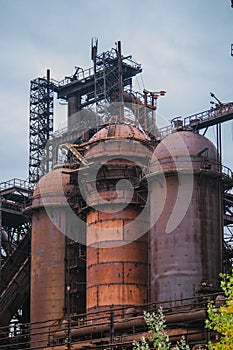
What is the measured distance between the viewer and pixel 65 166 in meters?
55.5

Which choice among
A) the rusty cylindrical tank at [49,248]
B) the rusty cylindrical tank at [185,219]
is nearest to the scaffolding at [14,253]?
the rusty cylindrical tank at [49,248]

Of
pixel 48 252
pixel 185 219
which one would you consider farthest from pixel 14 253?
pixel 185 219

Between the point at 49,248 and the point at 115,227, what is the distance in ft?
22.2

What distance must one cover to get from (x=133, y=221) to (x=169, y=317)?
984 centimetres

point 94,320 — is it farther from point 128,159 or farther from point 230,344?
point 230,344

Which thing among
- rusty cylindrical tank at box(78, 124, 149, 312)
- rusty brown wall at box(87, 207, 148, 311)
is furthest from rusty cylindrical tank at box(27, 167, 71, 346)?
rusty brown wall at box(87, 207, 148, 311)

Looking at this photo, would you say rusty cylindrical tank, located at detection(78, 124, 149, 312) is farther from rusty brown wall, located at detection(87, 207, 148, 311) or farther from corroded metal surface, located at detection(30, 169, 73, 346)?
corroded metal surface, located at detection(30, 169, 73, 346)

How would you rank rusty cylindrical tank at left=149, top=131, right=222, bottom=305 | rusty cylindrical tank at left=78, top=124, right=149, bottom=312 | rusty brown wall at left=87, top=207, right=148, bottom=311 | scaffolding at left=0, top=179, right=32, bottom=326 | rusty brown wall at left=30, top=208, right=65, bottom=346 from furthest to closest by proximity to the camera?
scaffolding at left=0, top=179, right=32, bottom=326, rusty brown wall at left=30, top=208, right=65, bottom=346, rusty cylindrical tank at left=78, top=124, right=149, bottom=312, rusty brown wall at left=87, top=207, right=148, bottom=311, rusty cylindrical tank at left=149, top=131, right=222, bottom=305

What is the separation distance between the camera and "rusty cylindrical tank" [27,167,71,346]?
52344 mm

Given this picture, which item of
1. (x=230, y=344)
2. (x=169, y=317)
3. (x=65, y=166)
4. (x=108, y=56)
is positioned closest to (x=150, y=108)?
(x=108, y=56)

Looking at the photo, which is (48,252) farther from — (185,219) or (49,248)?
(185,219)

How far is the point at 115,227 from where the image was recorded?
4856 centimetres

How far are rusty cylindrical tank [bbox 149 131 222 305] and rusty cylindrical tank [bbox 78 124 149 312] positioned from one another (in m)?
3.35

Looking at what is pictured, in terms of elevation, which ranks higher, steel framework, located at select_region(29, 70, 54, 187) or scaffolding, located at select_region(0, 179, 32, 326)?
steel framework, located at select_region(29, 70, 54, 187)
